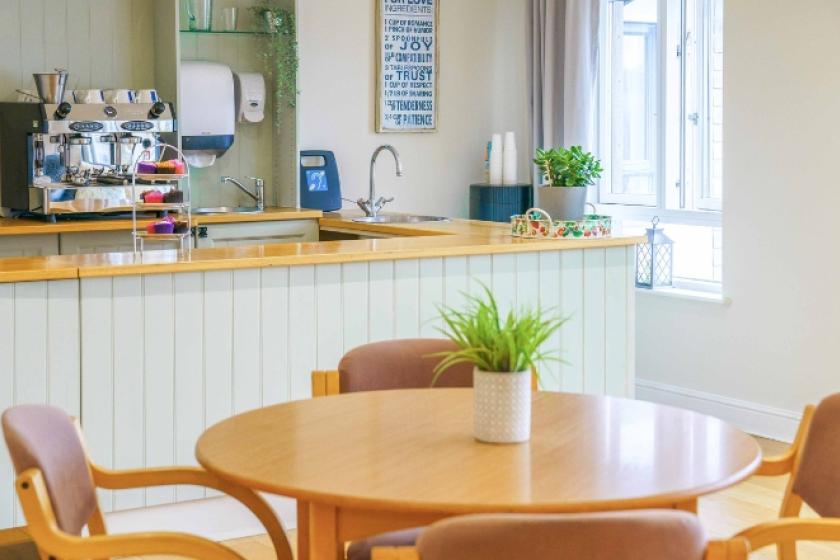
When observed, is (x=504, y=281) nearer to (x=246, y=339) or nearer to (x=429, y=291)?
(x=429, y=291)

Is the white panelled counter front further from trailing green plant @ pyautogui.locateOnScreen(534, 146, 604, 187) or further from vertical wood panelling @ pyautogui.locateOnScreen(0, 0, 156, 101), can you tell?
vertical wood panelling @ pyautogui.locateOnScreen(0, 0, 156, 101)

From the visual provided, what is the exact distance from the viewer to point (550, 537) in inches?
65.9

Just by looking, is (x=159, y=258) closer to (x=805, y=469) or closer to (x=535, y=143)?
(x=805, y=469)

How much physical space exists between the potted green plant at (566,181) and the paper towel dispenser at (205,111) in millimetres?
1962

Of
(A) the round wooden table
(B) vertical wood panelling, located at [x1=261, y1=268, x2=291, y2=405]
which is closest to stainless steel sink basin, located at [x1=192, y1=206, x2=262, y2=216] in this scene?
(B) vertical wood panelling, located at [x1=261, y1=268, x2=291, y2=405]

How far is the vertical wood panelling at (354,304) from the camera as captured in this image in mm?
4016

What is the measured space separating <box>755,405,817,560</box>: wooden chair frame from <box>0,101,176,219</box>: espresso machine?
3.45 m

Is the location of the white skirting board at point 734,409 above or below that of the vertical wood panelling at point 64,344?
below

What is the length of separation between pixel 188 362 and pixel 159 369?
91mm

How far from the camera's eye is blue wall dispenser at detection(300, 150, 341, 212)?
6.14 m

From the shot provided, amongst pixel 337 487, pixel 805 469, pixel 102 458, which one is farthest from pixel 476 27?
pixel 337 487

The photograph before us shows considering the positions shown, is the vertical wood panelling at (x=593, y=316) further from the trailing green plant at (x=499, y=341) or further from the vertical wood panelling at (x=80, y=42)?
the vertical wood panelling at (x=80, y=42)

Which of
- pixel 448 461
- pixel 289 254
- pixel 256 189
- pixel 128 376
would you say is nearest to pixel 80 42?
pixel 256 189

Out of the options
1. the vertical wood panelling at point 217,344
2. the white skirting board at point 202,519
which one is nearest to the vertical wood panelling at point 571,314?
the white skirting board at point 202,519
